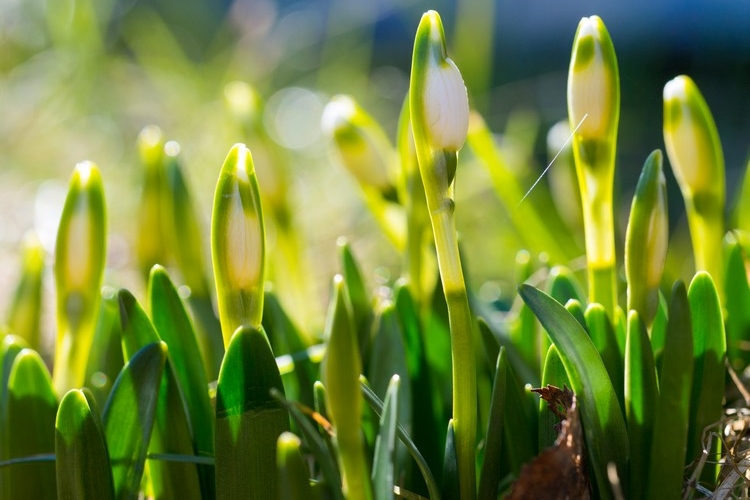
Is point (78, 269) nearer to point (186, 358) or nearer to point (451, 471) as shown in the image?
point (186, 358)

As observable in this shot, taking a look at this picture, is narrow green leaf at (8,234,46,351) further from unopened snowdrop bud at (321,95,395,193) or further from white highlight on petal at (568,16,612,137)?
white highlight on petal at (568,16,612,137)

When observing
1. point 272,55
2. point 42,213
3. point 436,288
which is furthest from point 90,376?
point 272,55

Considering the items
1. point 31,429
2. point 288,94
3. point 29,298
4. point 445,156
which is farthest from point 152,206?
point 288,94

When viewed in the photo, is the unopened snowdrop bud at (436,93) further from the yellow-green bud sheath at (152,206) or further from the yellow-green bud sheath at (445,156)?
the yellow-green bud sheath at (152,206)

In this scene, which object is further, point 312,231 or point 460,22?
point 312,231

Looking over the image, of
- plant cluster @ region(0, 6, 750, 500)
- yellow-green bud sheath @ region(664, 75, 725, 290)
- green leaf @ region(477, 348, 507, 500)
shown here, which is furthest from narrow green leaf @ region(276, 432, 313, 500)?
yellow-green bud sheath @ region(664, 75, 725, 290)

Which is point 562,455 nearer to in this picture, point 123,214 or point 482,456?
point 482,456
